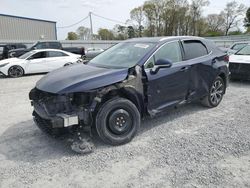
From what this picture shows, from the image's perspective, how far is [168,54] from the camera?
466cm

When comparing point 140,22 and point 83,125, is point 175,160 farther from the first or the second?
point 140,22

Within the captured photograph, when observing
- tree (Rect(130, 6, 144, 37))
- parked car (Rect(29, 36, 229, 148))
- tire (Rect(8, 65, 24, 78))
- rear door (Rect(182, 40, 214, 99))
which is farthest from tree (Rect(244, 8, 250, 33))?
parked car (Rect(29, 36, 229, 148))

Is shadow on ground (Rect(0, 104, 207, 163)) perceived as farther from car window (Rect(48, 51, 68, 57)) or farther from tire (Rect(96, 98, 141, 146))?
car window (Rect(48, 51, 68, 57))

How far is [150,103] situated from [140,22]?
60.0 meters

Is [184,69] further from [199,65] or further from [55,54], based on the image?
[55,54]

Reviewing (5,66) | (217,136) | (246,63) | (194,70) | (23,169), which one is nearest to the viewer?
(23,169)

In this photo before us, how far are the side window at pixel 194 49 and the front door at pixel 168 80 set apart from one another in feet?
0.72

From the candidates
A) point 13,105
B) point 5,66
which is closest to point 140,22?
point 5,66

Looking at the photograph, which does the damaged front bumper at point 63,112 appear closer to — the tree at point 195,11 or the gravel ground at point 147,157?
the gravel ground at point 147,157

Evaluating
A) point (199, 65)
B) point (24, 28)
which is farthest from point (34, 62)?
point (24, 28)

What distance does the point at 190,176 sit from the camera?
3.08m

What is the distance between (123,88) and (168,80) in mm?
1006

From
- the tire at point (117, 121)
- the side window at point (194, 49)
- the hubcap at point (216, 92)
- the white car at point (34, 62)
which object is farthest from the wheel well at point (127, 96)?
the white car at point (34, 62)

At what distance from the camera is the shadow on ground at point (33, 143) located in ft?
12.0
